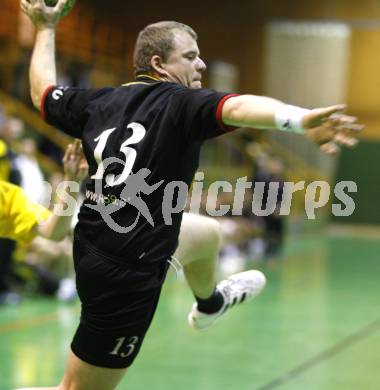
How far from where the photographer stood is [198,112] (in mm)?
3570

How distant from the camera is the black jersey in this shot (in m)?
3.80

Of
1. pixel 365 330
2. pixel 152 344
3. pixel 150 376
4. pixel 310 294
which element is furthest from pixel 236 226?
pixel 150 376

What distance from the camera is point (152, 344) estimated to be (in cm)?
806

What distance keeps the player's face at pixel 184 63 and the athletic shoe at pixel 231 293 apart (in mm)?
1396

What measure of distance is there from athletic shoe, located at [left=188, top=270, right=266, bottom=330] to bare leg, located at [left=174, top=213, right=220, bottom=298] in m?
0.20

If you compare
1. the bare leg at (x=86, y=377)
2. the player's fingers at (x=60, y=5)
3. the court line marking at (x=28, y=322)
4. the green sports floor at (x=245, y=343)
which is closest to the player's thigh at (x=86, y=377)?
the bare leg at (x=86, y=377)

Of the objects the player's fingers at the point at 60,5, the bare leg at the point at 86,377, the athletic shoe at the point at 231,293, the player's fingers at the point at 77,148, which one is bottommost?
the athletic shoe at the point at 231,293

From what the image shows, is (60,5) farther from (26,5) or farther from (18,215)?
(18,215)

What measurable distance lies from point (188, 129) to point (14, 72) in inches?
498

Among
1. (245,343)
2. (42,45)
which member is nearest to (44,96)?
(42,45)

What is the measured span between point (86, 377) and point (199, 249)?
916 mm

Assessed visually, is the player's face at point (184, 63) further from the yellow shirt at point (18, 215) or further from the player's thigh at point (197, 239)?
the yellow shirt at point (18, 215)

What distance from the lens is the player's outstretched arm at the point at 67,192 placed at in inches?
179

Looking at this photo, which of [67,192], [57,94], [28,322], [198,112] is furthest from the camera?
[28,322]
